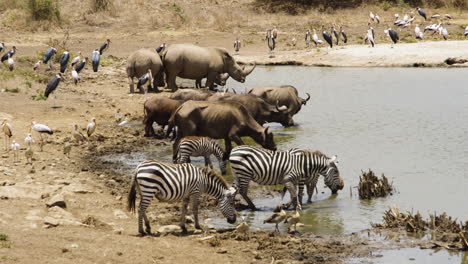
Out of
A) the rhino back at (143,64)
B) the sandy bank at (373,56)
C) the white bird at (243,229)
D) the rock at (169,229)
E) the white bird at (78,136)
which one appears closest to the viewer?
the white bird at (243,229)

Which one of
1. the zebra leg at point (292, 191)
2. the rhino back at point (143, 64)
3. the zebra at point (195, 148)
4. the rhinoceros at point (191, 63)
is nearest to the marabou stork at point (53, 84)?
the rhino back at point (143, 64)

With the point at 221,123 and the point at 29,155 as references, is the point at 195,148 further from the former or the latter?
the point at 29,155

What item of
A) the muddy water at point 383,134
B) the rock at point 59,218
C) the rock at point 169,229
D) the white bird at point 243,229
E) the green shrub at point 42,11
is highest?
the green shrub at point 42,11

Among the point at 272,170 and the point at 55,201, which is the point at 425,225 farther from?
the point at 55,201

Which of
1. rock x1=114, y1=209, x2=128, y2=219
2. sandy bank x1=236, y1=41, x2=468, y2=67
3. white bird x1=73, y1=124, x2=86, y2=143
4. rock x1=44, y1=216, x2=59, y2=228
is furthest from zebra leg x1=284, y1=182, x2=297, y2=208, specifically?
sandy bank x1=236, y1=41, x2=468, y2=67

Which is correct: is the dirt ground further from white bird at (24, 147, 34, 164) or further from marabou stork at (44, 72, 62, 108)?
marabou stork at (44, 72, 62, 108)

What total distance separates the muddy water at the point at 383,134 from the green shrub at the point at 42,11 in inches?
634

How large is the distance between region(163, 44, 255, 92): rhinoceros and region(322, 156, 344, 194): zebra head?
13.3 metres

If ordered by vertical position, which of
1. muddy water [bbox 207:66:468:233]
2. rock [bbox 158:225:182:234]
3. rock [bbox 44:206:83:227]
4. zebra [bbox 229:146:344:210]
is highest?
zebra [bbox 229:146:344:210]

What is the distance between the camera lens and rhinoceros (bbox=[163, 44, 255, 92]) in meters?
27.0

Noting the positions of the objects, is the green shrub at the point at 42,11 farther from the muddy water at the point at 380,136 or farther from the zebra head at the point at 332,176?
the zebra head at the point at 332,176

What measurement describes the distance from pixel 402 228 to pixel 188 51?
51.9 ft

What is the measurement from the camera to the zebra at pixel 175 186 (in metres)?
11.4

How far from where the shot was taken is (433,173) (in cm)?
1634
